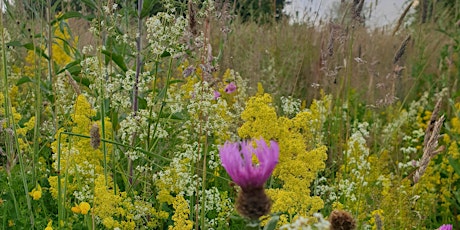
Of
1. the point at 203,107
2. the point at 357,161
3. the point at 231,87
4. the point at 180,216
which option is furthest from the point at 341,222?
the point at 231,87

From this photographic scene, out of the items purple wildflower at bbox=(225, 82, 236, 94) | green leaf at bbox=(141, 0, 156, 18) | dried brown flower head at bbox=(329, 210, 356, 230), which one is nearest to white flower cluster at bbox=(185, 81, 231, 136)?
green leaf at bbox=(141, 0, 156, 18)

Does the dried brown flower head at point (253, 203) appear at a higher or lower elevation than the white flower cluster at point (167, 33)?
lower

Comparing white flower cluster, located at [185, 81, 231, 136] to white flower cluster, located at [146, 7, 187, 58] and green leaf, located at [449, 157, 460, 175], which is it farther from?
green leaf, located at [449, 157, 460, 175]

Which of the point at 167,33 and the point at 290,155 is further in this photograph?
the point at 167,33

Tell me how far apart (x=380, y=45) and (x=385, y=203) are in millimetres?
4623

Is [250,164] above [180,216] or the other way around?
above

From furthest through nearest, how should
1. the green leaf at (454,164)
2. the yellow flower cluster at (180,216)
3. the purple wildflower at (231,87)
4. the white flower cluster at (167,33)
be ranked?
the purple wildflower at (231,87) < the green leaf at (454,164) < the white flower cluster at (167,33) < the yellow flower cluster at (180,216)

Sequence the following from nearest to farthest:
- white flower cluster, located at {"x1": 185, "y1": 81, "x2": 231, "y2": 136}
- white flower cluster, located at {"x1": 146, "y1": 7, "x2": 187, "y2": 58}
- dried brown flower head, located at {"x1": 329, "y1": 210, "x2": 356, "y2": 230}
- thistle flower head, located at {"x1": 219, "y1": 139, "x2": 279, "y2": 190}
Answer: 1. thistle flower head, located at {"x1": 219, "y1": 139, "x2": 279, "y2": 190}
2. dried brown flower head, located at {"x1": 329, "y1": 210, "x2": 356, "y2": 230}
3. white flower cluster, located at {"x1": 185, "y1": 81, "x2": 231, "y2": 136}
4. white flower cluster, located at {"x1": 146, "y1": 7, "x2": 187, "y2": 58}

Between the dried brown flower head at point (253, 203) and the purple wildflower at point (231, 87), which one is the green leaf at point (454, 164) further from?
the dried brown flower head at point (253, 203)

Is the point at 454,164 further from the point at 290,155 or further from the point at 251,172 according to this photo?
the point at 251,172

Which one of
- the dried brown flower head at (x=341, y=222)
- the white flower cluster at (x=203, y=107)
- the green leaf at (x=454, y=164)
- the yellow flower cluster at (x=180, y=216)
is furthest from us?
the green leaf at (x=454, y=164)

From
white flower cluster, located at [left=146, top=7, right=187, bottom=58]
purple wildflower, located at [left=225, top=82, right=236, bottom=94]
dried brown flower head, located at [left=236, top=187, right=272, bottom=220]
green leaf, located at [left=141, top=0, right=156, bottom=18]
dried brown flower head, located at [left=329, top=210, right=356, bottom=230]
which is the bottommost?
dried brown flower head, located at [left=329, top=210, right=356, bottom=230]

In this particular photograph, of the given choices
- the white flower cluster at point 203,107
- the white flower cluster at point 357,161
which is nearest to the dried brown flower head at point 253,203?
the white flower cluster at point 203,107

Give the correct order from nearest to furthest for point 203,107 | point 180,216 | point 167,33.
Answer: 1. point 180,216
2. point 203,107
3. point 167,33
